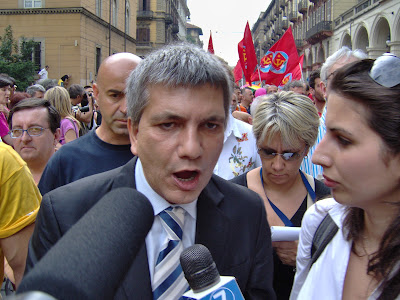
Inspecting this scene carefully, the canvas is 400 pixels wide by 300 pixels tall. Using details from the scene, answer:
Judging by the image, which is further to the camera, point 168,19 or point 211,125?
point 168,19

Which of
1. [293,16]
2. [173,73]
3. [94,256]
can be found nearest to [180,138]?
[173,73]

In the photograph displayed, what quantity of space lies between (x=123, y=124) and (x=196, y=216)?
52.7 inches

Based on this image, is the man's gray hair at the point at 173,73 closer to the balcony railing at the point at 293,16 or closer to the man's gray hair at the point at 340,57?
the man's gray hair at the point at 340,57

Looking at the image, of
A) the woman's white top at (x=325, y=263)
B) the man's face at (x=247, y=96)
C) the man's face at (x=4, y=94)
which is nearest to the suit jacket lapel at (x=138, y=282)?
the woman's white top at (x=325, y=263)

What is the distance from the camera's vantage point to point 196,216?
1.78 m

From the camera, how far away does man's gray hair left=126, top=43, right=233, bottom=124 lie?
1.58 metres

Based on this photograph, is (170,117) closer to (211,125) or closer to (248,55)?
(211,125)

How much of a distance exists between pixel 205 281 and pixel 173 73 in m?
0.80

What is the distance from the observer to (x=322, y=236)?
5.96 feet

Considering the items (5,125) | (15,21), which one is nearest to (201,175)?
(5,125)

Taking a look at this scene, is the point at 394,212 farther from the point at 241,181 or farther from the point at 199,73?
the point at 241,181

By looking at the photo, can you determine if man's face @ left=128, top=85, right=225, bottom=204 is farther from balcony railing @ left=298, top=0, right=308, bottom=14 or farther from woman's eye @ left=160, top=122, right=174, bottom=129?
balcony railing @ left=298, top=0, right=308, bottom=14

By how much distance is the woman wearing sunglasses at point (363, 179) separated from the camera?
4.84 feet

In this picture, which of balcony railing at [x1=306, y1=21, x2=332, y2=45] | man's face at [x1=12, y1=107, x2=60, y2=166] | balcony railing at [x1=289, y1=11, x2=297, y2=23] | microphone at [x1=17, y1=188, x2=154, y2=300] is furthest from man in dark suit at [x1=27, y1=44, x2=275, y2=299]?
balcony railing at [x1=289, y1=11, x2=297, y2=23]
